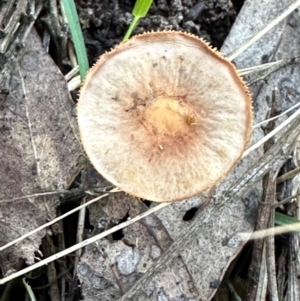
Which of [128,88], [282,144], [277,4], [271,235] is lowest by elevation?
[271,235]

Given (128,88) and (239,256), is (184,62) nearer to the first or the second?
(128,88)

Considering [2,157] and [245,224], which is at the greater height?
[2,157]

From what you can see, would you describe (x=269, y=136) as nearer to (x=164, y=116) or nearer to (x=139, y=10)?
(x=164, y=116)

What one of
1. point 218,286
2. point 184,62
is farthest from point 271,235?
point 184,62

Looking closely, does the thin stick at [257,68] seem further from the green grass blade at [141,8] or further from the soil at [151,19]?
the green grass blade at [141,8]

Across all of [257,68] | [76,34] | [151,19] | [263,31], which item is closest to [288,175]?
[257,68]

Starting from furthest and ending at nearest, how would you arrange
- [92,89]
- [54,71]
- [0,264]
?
[54,71]
[0,264]
[92,89]

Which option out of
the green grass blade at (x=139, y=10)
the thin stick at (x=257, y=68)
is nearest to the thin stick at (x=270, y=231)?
the thin stick at (x=257, y=68)
